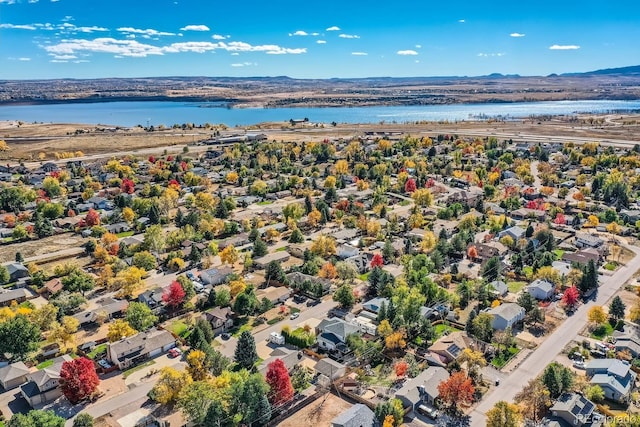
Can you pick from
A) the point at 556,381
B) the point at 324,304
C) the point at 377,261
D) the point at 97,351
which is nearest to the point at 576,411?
the point at 556,381

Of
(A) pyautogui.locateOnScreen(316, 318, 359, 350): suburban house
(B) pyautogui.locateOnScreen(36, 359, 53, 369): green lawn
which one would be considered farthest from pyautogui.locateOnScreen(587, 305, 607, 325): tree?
(B) pyautogui.locateOnScreen(36, 359, 53, 369): green lawn

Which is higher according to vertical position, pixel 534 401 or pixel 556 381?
pixel 556 381

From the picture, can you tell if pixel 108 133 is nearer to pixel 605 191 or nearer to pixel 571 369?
pixel 605 191

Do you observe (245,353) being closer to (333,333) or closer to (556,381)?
(333,333)

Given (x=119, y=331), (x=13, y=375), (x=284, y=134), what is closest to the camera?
(x=13, y=375)

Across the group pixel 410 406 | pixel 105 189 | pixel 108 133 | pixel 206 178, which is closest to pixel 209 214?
pixel 206 178

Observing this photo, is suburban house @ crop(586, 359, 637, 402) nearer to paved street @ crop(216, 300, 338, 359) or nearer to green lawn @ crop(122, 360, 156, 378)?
paved street @ crop(216, 300, 338, 359)

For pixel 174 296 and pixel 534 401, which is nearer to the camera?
pixel 534 401
